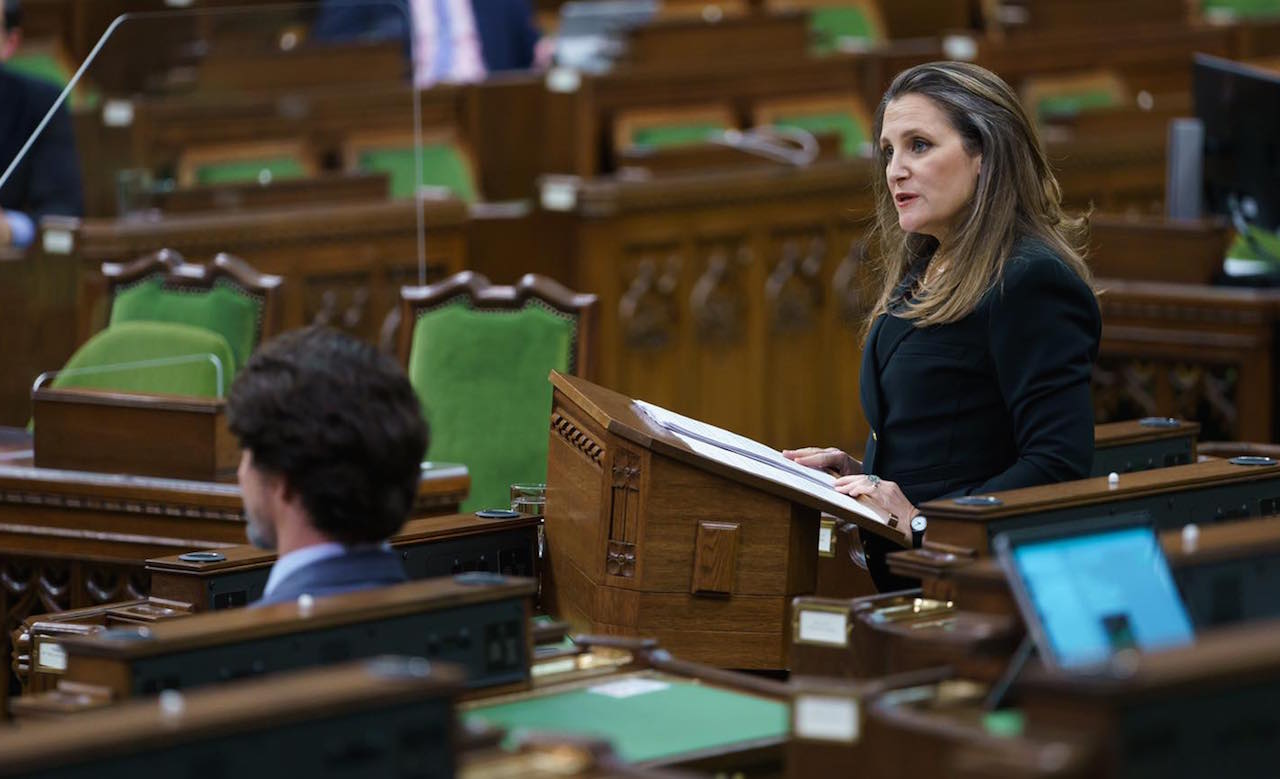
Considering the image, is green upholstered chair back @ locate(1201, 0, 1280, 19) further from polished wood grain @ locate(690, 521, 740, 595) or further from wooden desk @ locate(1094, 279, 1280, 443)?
polished wood grain @ locate(690, 521, 740, 595)

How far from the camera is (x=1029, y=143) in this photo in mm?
3211

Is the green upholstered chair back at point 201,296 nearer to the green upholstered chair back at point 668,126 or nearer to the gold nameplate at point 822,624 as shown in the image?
the green upholstered chair back at point 668,126

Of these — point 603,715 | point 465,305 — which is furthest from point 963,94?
point 465,305

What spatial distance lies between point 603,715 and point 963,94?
1117 mm

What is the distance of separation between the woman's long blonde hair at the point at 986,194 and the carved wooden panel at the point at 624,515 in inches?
18.7

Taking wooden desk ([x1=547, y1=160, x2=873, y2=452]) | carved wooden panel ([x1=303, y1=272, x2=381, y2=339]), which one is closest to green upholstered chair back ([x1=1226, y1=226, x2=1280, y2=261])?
wooden desk ([x1=547, y1=160, x2=873, y2=452])

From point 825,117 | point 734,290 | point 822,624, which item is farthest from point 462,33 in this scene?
point 822,624

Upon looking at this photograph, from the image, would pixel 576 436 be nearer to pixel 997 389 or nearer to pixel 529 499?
pixel 529 499

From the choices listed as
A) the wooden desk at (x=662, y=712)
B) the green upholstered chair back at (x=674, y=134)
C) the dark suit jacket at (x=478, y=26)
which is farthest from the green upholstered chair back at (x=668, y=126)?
the wooden desk at (x=662, y=712)

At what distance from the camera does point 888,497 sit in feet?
10.2

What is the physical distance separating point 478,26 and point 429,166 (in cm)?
88

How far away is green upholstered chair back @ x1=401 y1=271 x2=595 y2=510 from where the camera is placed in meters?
4.98

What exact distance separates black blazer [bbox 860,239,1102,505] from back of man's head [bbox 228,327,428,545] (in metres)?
0.92

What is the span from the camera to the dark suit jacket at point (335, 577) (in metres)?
2.61
